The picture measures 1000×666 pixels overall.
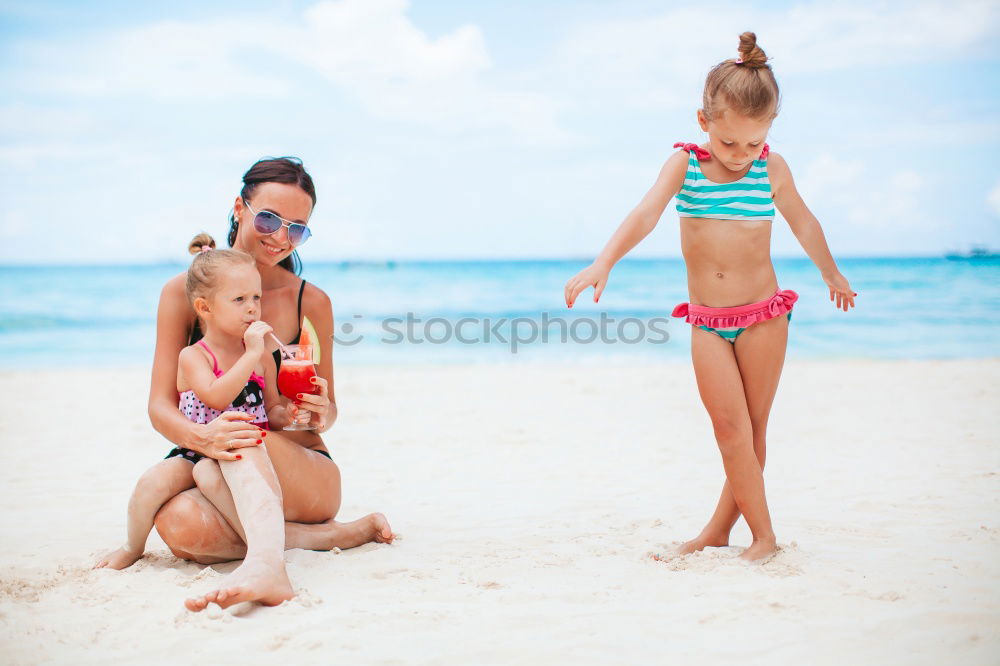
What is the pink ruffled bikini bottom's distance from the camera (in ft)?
10.3

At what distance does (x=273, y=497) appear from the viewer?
112 inches

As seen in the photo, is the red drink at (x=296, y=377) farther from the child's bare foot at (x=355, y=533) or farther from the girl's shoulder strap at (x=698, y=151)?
the girl's shoulder strap at (x=698, y=151)

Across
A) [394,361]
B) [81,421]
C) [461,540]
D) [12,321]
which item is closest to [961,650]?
[461,540]

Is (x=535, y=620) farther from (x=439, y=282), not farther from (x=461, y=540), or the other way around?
(x=439, y=282)

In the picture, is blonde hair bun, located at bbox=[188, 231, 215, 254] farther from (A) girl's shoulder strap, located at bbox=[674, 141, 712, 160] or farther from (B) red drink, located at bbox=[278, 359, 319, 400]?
(A) girl's shoulder strap, located at bbox=[674, 141, 712, 160]

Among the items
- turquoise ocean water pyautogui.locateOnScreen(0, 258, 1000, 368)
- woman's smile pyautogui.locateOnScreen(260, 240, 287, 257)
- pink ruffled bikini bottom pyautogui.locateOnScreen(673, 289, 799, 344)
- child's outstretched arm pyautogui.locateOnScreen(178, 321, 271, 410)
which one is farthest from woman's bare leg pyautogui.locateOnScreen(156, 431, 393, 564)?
turquoise ocean water pyautogui.locateOnScreen(0, 258, 1000, 368)

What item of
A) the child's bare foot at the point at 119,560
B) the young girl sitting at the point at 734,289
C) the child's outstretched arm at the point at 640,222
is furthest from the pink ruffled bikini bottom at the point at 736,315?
the child's bare foot at the point at 119,560

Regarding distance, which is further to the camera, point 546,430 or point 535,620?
A: point 546,430

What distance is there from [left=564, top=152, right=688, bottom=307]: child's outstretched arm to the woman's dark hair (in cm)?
131

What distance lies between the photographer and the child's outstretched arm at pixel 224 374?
2.94m

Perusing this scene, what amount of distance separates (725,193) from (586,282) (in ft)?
2.70

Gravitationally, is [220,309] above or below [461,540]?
above

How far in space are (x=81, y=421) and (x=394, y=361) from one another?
5856mm

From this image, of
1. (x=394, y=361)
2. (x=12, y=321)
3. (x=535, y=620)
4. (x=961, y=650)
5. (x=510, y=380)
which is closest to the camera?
(x=961, y=650)
